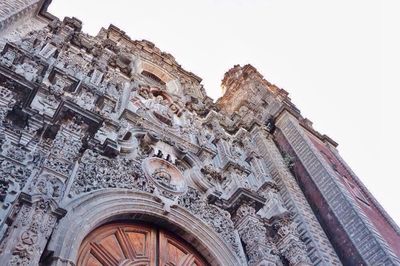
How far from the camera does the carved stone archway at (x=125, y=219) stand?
5844mm

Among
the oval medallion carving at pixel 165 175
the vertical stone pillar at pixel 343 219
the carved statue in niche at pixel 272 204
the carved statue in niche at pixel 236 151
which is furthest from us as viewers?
the carved statue in niche at pixel 236 151

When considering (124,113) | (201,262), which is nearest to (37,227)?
(201,262)

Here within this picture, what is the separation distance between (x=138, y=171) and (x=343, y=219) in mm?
5188

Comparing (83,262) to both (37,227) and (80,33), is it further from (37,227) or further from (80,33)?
(80,33)

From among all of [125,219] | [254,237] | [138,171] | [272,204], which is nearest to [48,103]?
[138,171]

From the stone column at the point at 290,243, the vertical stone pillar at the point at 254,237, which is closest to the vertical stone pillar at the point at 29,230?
the vertical stone pillar at the point at 254,237

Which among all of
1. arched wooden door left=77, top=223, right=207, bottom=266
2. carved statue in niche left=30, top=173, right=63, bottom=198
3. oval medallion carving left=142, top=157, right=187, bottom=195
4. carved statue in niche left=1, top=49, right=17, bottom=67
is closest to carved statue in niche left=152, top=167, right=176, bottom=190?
oval medallion carving left=142, top=157, right=187, bottom=195

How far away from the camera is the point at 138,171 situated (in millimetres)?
8477

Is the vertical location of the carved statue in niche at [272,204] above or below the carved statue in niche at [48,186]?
above

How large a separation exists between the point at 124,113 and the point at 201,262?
4202mm

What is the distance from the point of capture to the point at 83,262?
6.36m

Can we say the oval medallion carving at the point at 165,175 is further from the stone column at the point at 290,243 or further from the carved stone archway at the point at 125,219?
the stone column at the point at 290,243

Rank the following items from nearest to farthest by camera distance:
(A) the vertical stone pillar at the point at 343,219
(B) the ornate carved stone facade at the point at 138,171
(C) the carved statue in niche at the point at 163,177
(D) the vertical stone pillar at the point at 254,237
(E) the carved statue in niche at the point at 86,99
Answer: (B) the ornate carved stone facade at the point at 138,171 → (D) the vertical stone pillar at the point at 254,237 → (C) the carved statue in niche at the point at 163,177 → (E) the carved statue in niche at the point at 86,99 → (A) the vertical stone pillar at the point at 343,219

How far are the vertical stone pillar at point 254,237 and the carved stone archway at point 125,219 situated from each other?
0.36 m
